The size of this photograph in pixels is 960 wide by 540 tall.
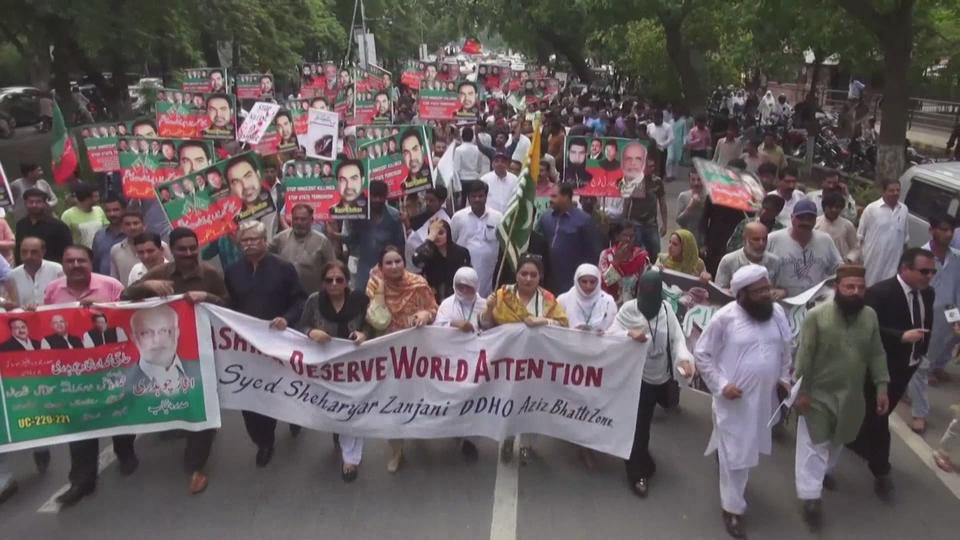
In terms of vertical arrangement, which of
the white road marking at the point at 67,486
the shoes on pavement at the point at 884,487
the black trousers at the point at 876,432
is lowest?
the white road marking at the point at 67,486

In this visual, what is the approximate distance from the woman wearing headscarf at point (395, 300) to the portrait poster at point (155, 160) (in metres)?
4.14

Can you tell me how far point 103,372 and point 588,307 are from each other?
3.07 meters

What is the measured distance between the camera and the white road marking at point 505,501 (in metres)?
4.69

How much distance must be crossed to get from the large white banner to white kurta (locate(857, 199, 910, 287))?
3572mm

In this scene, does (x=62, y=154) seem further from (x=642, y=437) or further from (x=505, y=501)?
(x=642, y=437)

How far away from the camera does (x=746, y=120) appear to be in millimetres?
22547

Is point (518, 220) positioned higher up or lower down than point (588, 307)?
higher up

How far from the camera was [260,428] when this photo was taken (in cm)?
552

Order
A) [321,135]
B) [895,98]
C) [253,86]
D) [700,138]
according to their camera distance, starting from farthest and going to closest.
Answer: [253,86]
[700,138]
[895,98]
[321,135]

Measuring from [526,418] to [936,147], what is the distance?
19006 mm

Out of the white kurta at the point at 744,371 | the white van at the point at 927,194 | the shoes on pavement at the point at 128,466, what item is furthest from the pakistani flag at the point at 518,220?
the white van at the point at 927,194

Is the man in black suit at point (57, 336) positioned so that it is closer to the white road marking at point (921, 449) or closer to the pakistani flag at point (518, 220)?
the pakistani flag at point (518, 220)

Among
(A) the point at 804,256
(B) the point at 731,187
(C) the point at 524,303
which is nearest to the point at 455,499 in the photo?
(C) the point at 524,303

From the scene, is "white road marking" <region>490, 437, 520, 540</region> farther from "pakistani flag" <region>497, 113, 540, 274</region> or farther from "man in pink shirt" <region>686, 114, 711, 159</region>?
"man in pink shirt" <region>686, 114, 711, 159</region>
